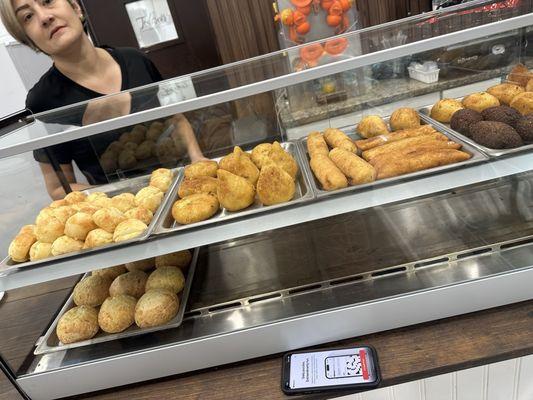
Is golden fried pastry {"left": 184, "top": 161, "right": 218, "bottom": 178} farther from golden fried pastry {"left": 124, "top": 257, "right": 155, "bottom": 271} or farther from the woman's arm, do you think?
the woman's arm

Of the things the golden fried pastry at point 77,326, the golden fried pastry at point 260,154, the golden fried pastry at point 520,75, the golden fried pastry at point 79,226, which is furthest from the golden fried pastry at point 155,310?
the golden fried pastry at point 520,75

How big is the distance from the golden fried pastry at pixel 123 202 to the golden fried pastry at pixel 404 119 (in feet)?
2.87

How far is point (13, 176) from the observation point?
124 centimetres

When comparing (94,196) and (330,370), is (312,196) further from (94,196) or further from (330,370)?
(94,196)

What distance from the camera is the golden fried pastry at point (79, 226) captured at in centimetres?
108

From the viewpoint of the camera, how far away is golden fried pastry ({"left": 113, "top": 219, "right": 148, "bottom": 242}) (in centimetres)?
102

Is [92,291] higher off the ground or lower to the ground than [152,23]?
lower

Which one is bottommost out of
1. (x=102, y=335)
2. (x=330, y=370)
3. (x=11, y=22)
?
(x=330, y=370)

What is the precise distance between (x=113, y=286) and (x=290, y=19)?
1.74 meters

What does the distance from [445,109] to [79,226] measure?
1.16m

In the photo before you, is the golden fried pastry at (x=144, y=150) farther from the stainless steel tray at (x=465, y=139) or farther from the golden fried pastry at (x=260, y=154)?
the stainless steel tray at (x=465, y=139)

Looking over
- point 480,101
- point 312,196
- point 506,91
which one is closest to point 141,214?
point 312,196

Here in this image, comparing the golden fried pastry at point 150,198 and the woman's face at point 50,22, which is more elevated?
the woman's face at point 50,22

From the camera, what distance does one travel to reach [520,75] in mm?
1295
